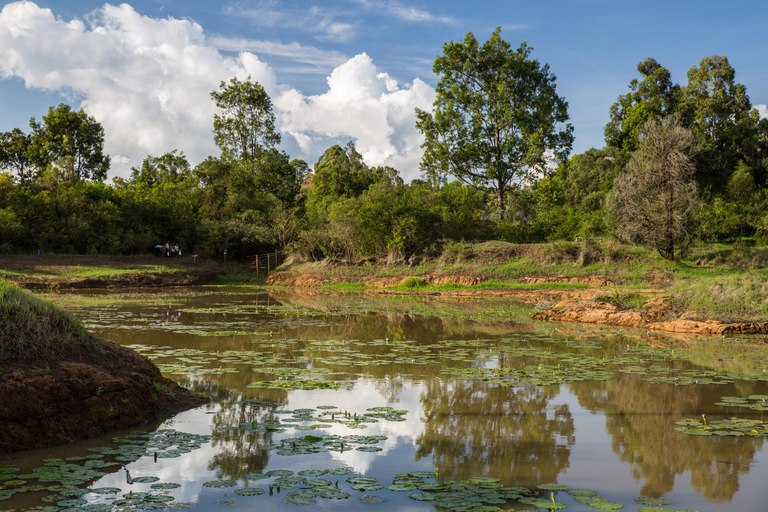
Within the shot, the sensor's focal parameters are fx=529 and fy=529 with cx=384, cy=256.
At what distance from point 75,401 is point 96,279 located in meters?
30.7

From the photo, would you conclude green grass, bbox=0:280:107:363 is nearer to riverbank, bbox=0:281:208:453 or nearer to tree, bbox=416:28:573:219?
riverbank, bbox=0:281:208:453

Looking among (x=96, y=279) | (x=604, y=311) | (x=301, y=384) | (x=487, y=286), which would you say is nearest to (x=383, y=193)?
(x=487, y=286)

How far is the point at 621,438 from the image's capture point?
6324 millimetres

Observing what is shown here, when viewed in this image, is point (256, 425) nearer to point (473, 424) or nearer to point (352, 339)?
point (473, 424)


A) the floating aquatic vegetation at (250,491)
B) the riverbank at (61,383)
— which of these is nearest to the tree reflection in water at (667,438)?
the floating aquatic vegetation at (250,491)

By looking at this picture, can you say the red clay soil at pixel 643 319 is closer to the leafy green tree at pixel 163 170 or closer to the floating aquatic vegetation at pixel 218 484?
the floating aquatic vegetation at pixel 218 484

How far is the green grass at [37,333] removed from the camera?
622 cm

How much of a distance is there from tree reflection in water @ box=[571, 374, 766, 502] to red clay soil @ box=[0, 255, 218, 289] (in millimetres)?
31160

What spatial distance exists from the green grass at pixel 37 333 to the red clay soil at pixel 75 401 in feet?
0.62

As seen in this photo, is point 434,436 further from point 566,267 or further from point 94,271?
point 94,271

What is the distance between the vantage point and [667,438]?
246 inches

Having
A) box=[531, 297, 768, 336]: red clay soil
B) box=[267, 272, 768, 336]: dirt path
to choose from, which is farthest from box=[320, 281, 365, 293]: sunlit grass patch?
box=[531, 297, 768, 336]: red clay soil

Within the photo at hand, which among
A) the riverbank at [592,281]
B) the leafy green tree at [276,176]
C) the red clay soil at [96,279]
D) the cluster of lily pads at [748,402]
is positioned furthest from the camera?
the leafy green tree at [276,176]

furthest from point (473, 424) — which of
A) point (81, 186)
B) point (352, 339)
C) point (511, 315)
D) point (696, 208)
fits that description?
point (81, 186)
